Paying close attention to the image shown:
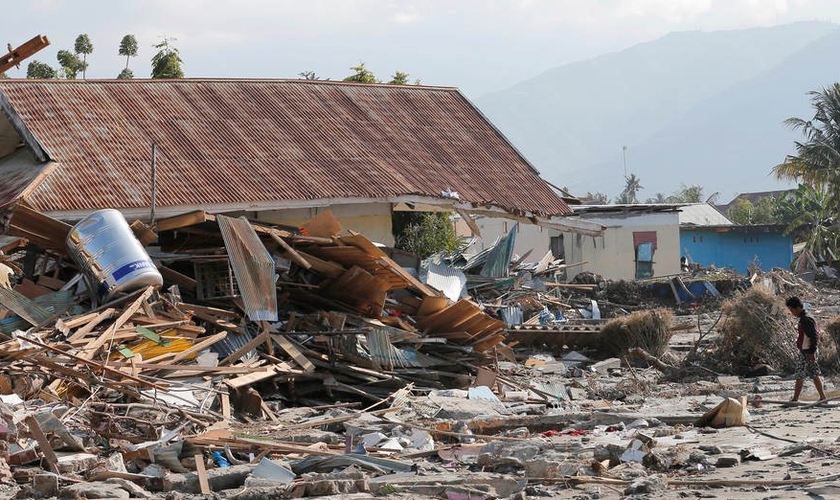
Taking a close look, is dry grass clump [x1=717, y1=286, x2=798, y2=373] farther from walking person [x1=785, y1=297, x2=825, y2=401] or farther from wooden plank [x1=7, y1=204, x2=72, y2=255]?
wooden plank [x1=7, y1=204, x2=72, y2=255]

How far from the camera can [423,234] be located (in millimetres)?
21906

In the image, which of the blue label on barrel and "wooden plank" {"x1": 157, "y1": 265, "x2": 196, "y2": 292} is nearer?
the blue label on barrel

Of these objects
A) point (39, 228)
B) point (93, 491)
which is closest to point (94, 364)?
point (93, 491)

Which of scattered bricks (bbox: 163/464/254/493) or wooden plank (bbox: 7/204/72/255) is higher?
wooden plank (bbox: 7/204/72/255)

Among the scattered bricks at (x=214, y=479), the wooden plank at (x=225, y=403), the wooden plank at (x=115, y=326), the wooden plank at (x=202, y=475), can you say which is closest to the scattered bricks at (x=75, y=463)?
the scattered bricks at (x=214, y=479)

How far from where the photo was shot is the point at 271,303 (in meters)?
13.2

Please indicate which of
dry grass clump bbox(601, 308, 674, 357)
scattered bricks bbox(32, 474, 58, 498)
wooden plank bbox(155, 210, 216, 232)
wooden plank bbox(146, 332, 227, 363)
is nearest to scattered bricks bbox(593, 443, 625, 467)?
scattered bricks bbox(32, 474, 58, 498)

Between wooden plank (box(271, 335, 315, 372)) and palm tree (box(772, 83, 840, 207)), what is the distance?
31606 mm

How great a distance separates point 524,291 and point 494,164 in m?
3.23

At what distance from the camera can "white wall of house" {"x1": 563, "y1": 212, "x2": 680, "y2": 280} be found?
3712 cm

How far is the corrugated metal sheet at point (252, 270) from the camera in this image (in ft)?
43.0

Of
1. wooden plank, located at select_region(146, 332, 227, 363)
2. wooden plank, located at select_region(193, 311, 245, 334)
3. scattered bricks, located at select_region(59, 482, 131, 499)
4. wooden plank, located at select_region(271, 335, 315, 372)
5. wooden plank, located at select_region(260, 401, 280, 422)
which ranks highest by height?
wooden plank, located at select_region(193, 311, 245, 334)

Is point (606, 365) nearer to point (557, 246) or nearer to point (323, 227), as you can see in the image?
point (323, 227)

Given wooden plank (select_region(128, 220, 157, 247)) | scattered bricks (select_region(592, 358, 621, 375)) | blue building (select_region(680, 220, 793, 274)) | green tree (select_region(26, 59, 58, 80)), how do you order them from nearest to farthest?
wooden plank (select_region(128, 220, 157, 247)) → scattered bricks (select_region(592, 358, 621, 375)) → green tree (select_region(26, 59, 58, 80)) → blue building (select_region(680, 220, 793, 274))
